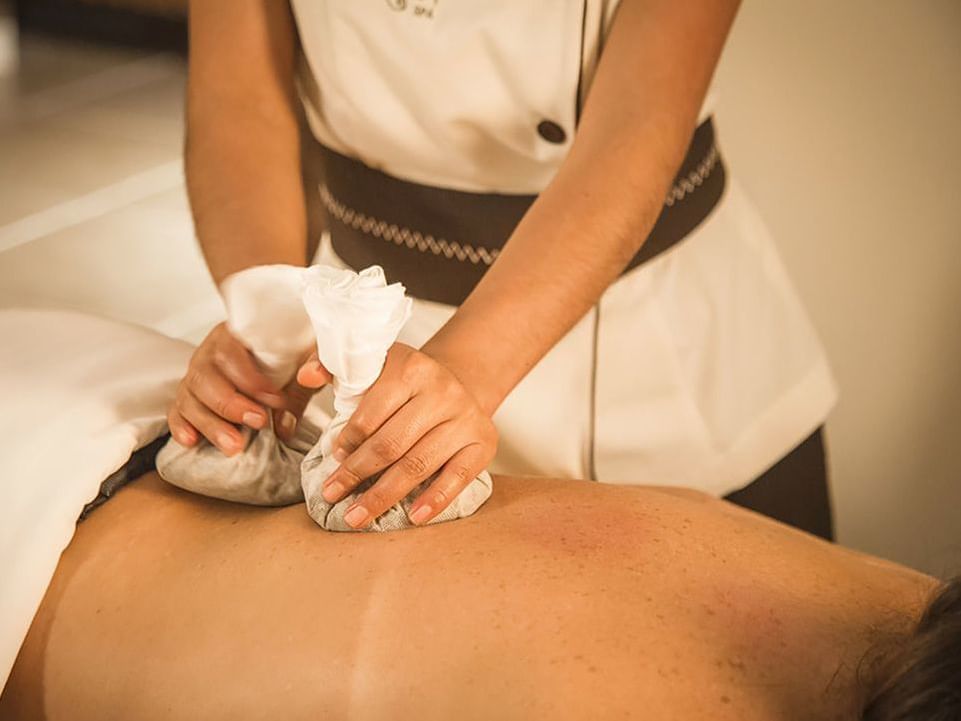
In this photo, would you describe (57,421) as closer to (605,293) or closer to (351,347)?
(351,347)

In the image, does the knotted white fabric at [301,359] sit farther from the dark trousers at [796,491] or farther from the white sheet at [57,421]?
the dark trousers at [796,491]

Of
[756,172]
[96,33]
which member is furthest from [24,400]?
[96,33]

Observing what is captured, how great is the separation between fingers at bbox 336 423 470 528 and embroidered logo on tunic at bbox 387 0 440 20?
49cm

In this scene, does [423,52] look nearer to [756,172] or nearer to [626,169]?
[626,169]

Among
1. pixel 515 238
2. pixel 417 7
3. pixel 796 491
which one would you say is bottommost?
pixel 796 491

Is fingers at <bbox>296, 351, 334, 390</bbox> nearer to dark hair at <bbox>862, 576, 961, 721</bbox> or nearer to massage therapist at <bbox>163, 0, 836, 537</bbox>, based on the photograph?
Answer: massage therapist at <bbox>163, 0, 836, 537</bbox>

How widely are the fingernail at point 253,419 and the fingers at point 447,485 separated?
15 centimetres

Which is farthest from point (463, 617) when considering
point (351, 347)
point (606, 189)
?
point (606, 189)

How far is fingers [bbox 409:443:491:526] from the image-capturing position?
94cm

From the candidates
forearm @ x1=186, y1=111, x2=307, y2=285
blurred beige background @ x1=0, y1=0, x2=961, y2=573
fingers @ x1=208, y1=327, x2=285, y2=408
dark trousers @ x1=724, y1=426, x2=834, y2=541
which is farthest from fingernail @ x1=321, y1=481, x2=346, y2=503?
blurred beige background @ x1=0, y1=0, x2=961, y2=573

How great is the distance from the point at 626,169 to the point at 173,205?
2.75 metres

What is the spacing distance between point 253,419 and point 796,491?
0.84 metres

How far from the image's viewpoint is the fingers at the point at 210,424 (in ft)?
3.18

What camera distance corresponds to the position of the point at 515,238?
3.58 ft
